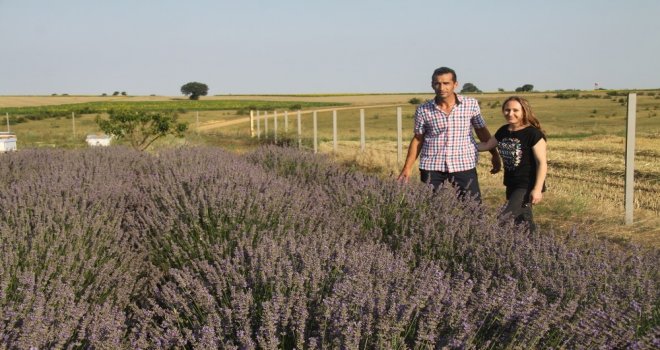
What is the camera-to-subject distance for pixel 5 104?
7012 cm

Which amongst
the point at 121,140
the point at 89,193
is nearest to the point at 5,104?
the point at 121,140

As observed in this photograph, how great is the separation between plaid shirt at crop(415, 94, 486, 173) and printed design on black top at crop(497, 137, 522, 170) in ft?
1.27

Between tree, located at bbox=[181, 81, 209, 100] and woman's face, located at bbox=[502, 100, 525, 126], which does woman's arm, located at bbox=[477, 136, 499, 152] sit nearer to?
woman's face, located at bbox=[502, 100, 525, 126]

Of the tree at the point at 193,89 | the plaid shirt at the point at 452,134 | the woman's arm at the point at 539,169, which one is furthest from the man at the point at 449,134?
the tree at the point at 193,89

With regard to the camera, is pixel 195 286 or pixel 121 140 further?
pixel 121 140

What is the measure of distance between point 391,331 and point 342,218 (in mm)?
2149

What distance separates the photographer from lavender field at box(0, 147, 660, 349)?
207 centimetres

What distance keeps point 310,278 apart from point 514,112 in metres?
2.41

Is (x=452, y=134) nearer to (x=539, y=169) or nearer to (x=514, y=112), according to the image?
(x=514, y=112)

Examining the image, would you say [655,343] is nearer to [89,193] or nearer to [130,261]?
[130,261]

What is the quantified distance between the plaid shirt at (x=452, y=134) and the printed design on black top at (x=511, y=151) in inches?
15.2

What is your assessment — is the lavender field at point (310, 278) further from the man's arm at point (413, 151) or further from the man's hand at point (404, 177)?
the man's arm at point (413, 151)

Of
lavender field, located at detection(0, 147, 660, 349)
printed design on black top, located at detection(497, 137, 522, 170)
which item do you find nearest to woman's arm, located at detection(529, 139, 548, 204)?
printed design on black top, located at detection(497, 137, 522, 170)

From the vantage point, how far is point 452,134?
4.81 metres
